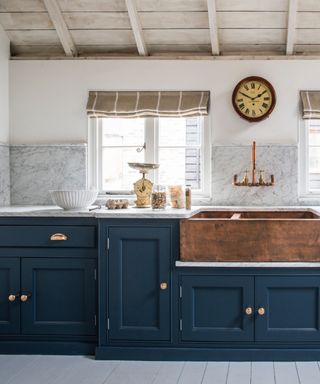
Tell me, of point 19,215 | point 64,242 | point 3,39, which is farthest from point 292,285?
point 3,39

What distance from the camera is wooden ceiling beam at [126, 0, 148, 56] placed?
448cm

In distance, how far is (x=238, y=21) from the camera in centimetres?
465

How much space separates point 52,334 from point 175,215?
1230 millimetres

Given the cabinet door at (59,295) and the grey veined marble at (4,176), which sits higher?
the grey veined marble at (4,176)

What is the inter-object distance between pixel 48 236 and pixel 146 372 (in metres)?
1.16

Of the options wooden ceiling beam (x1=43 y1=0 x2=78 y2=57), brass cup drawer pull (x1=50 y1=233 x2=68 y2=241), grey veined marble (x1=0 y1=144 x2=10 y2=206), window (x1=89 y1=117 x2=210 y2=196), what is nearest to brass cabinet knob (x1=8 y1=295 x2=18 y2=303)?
brass cup drawer pull (x1=50 y1=233 x2=68 y2=241)

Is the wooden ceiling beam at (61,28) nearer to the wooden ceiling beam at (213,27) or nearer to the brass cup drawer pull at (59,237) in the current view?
the wooden ceiling beam at (213,27)

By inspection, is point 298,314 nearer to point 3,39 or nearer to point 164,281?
point 164,281

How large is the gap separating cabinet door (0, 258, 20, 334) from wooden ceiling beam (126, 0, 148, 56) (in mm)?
1993

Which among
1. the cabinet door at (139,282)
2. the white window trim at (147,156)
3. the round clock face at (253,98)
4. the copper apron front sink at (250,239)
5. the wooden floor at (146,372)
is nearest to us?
the wooden floor at (146,372)

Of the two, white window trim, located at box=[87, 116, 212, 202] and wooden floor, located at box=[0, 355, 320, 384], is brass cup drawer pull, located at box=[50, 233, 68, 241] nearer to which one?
wooden floor, located at box=[0, 355, 320, 384]

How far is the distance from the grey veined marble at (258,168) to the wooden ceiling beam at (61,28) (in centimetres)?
146

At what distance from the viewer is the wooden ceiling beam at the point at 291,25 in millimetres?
4363

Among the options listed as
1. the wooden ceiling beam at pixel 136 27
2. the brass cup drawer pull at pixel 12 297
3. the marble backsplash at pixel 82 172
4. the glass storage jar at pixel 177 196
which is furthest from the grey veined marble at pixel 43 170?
the brass cup drawer pull at pixel 12 297
